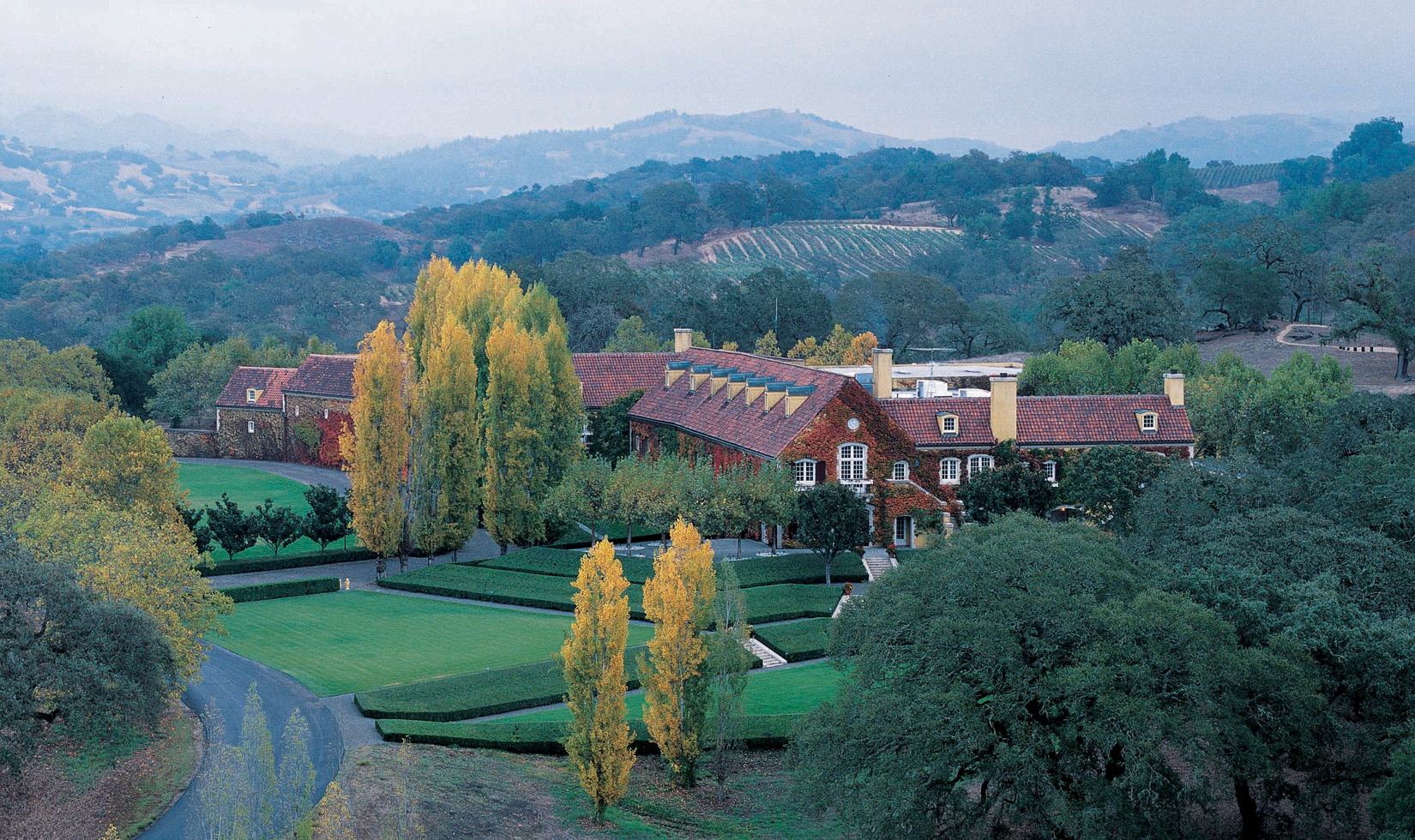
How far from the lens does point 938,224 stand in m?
180

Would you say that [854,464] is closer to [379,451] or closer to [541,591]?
[541,591]

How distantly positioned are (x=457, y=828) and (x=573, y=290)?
7933 centimetres

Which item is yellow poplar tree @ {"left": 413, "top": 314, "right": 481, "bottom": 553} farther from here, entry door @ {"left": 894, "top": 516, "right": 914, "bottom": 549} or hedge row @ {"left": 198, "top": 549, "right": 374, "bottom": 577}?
entry door @ {"left": 894, "top": 516, "right": 914, "bottom": 549}

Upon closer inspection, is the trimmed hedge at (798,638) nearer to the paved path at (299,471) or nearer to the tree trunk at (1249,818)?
the tree trunk at (1249,818)

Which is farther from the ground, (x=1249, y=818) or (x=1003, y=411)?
(x=1003, y=411)

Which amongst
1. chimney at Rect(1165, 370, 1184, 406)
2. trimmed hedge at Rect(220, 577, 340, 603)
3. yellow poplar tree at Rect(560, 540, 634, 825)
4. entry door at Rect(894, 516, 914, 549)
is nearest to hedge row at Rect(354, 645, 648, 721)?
yellow poplar tree at Rect(560, 540, 634, 825)

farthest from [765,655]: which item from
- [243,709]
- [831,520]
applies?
[243,709]

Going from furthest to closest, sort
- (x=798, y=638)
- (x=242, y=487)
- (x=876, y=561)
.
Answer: (x=242, y=487)
(x=876, y=561)
(x=798, y=638)

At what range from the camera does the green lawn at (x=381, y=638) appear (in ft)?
133

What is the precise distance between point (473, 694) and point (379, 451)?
1837cm

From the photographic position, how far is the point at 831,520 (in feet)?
161

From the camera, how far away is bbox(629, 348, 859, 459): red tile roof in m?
54.5

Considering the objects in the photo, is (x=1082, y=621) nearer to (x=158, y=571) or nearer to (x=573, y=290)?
(x=158, y=571)

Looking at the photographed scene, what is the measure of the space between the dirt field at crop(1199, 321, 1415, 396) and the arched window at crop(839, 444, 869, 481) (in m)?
38.4
